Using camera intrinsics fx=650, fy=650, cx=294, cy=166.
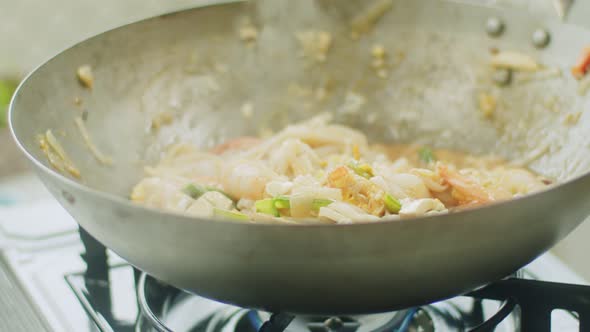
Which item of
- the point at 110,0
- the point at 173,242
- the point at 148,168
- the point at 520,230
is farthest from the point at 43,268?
the point at 110,0

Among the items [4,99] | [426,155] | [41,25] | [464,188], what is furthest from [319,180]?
[41,25]

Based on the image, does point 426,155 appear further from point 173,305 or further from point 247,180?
point 173,305

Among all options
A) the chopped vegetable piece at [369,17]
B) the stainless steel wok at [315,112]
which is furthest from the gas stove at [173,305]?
the chopped vegetable piece at [369,17]

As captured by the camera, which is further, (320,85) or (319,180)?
(320,85)

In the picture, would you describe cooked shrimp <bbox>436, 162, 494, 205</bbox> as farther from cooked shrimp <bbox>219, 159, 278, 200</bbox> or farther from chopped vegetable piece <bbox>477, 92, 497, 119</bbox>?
chopped vegetable piece <bbox>477, 92, 497, 119</bbox>

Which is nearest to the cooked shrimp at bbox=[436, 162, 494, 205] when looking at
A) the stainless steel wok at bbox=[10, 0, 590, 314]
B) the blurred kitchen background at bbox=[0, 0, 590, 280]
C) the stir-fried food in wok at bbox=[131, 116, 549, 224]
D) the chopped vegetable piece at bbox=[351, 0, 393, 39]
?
the stir-fried food in wok at bbox=[131, 116, 549, 224]

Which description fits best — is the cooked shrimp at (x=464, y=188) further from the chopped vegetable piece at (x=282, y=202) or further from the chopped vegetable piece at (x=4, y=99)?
the chopped vegetable piece at (x=4, y=99)
